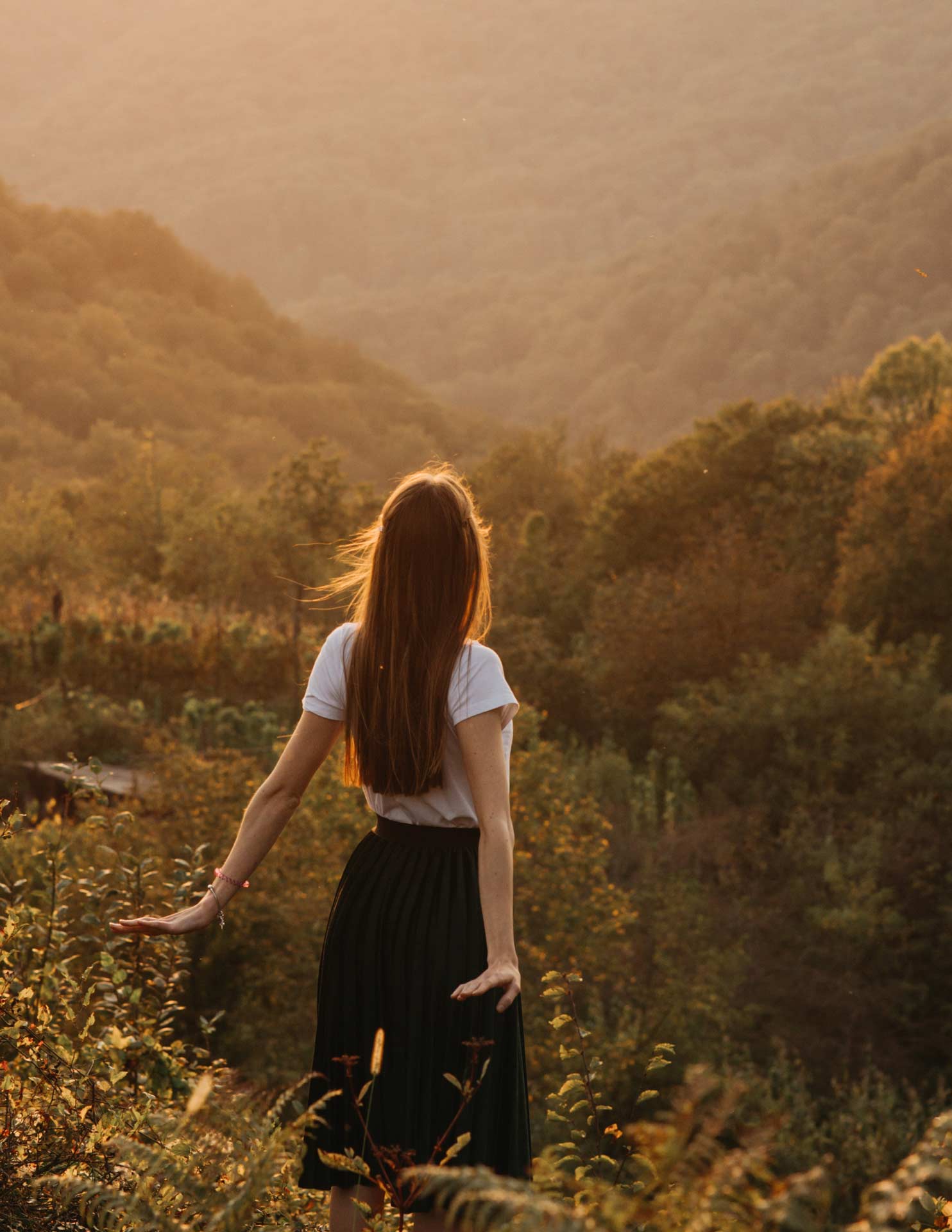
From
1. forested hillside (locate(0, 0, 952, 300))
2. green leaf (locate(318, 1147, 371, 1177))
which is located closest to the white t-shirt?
green leaf (locate(318, 1147, 371, 1177))

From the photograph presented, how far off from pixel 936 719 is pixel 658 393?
62.4m

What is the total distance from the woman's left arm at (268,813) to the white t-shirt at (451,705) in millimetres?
47

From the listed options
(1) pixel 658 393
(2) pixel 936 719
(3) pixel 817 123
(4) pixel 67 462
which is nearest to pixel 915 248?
(1) pixel 658 393

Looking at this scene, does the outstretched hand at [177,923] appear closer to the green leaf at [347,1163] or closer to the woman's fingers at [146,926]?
the woman's fingers at [146,926]

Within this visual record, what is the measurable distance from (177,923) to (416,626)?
2.42 feet

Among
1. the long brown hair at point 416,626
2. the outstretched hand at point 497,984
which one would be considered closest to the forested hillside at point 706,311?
the long brown hair at point 416,626

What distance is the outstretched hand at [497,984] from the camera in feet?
6.95

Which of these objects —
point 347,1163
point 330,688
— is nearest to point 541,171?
point 330,688

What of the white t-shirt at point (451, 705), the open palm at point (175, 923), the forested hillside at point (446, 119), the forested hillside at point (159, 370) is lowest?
the open palm at point (175, 923)

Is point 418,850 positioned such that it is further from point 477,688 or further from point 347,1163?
point 347,1163

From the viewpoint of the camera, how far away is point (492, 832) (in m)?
2.19

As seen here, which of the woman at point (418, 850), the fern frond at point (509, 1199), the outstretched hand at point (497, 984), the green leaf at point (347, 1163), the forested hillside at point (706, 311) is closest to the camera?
the fern frond at point (509, 1199)

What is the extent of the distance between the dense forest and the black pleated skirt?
6627 centimetres

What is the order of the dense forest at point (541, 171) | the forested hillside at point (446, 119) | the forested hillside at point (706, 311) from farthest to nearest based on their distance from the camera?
the forested hillside at point (446, 119)
the dense forest at point (541, 171)
the forested hillside at point (706, 311)
